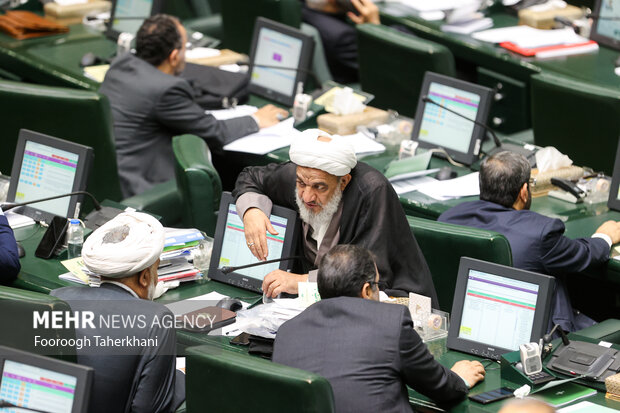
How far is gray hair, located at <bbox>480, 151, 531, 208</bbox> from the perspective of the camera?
4.74 m

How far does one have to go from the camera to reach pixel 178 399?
387cm

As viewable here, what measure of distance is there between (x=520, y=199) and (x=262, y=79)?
231 centimetres

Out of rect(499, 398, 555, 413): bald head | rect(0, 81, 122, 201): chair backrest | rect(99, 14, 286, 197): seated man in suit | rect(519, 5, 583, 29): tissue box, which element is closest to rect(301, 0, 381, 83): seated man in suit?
rect(519, 5, 583, 29): tissue box

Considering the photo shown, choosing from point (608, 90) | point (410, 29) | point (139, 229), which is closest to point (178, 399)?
point (139, 229)

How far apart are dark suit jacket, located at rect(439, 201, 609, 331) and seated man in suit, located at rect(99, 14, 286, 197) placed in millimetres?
1673

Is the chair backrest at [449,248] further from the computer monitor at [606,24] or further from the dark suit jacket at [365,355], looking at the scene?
the computer monitor at [606,24]

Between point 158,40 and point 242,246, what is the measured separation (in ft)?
6.49

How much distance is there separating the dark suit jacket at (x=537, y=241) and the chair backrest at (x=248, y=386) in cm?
151

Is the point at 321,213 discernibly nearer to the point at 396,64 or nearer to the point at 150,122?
the point at 150,122

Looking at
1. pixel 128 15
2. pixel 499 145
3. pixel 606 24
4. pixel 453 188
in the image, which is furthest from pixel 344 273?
pixel 128 15

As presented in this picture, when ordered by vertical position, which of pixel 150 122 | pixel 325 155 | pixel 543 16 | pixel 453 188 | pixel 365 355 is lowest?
pixel 150 122

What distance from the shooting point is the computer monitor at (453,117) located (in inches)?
225

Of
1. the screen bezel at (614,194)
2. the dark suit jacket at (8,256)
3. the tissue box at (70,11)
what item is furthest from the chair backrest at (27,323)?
the tissue box at (70,11)

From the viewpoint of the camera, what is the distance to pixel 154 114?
19.9ft
